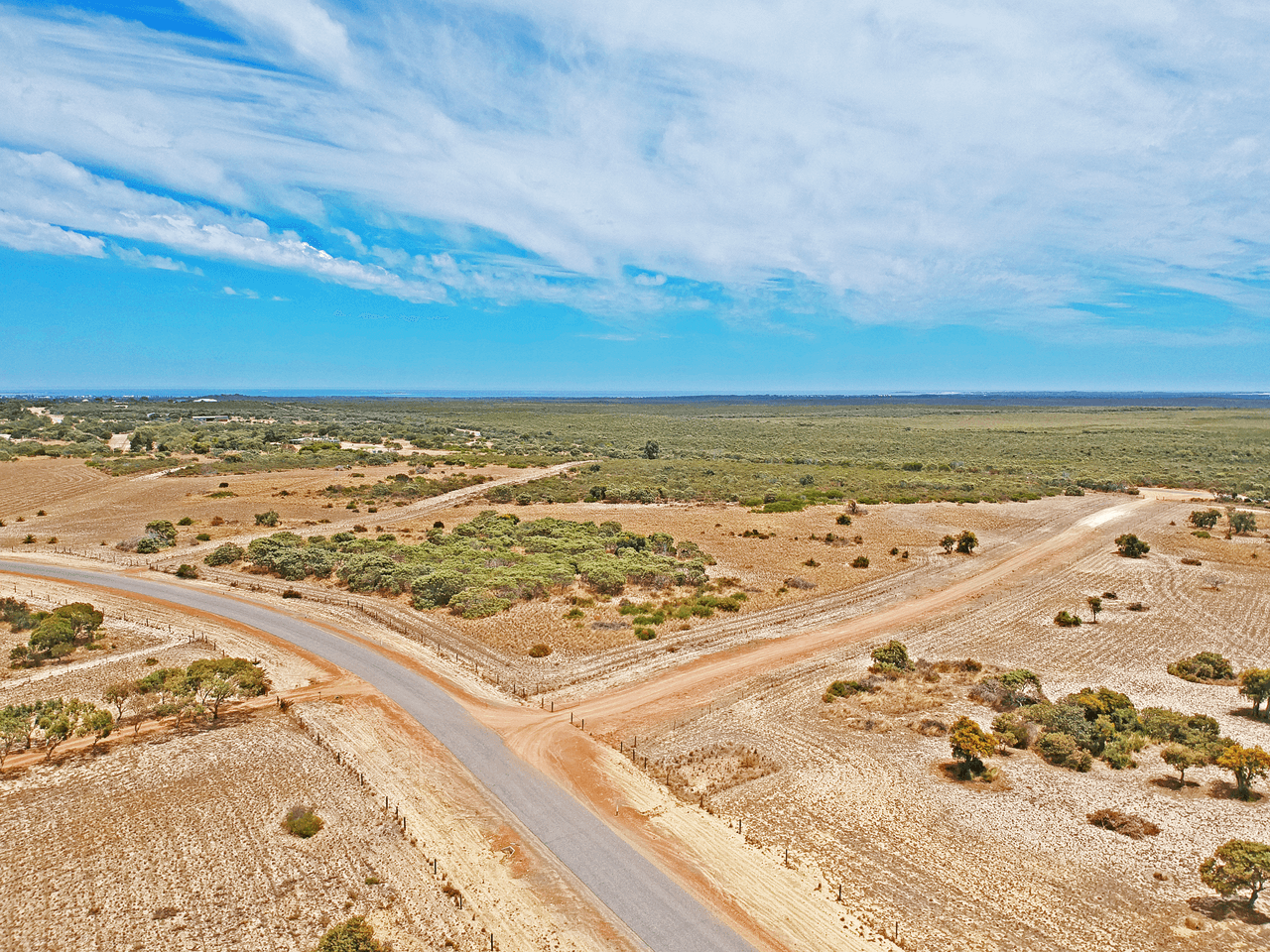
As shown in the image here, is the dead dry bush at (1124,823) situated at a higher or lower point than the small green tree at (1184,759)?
lower

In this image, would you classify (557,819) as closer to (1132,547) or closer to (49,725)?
(49,725)

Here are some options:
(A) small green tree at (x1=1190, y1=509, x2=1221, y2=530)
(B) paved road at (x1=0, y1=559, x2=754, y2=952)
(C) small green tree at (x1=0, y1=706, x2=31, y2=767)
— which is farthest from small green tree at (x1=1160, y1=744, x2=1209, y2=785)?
(A) small green tree at (x1=1190, y1=509, x2=1221, y2=530)

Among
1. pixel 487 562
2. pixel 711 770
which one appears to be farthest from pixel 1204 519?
pixel 487 562

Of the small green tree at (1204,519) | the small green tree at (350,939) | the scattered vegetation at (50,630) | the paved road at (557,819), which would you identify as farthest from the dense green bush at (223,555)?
the small green tree at (1204,519)

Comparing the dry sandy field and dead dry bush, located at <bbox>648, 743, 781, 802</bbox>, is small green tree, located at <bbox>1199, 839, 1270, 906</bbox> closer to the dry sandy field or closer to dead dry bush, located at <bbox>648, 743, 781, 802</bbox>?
the dry sandy field

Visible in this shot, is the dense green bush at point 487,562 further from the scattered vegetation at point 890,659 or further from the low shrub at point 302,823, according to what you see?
the low shrub at point 302,823

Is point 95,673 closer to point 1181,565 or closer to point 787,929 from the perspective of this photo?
point 787,929
